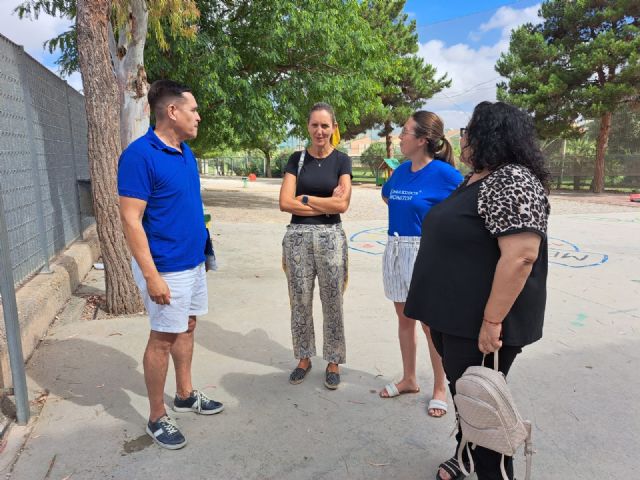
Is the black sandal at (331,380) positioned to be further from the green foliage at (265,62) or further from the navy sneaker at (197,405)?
the green foliage at (265,62)

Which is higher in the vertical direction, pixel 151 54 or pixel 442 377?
pixel 151 54

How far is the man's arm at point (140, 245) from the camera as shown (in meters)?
2.19

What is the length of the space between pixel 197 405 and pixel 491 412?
1769mm

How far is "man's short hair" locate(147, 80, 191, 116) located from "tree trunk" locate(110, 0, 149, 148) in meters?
2.22

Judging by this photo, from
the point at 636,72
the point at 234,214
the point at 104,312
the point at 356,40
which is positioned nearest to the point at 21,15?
the point at 234,214

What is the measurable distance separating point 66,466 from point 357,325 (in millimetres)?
2583

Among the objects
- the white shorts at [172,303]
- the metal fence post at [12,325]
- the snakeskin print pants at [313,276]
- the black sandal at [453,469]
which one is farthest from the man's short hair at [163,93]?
the black sandal at [453,469]

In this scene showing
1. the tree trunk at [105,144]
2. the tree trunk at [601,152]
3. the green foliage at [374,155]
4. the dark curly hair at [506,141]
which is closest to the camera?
the dark curly hair at [506,141]

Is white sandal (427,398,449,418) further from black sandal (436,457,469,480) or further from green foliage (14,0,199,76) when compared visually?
green foliage (14,0,199,76)

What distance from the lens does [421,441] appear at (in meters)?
2.53

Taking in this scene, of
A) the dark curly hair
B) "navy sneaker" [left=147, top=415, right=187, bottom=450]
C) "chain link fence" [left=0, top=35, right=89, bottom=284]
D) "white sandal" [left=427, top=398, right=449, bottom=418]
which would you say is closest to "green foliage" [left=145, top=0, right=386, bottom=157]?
"chain link fence" [left=0, top=35, right=89, bottom=284]

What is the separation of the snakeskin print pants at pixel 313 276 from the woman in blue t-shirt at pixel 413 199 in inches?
13.5

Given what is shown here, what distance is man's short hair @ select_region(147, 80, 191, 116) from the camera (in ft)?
7.76

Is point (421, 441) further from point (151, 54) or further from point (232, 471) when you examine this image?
point (151, 54)
